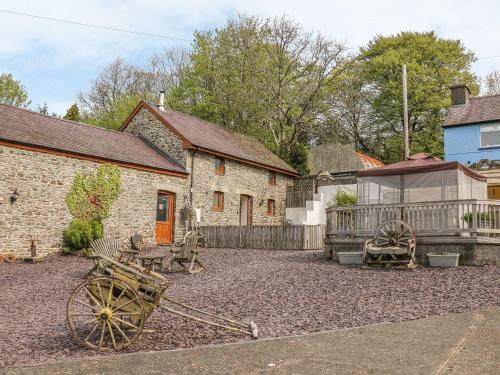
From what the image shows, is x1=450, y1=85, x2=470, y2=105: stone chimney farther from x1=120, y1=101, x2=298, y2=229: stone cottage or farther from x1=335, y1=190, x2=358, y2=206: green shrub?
x1=120, y1=101, x2=298, y2=229: stone cottage

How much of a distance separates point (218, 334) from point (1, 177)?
11.5 m

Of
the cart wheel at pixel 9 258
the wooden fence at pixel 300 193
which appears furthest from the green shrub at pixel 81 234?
the wooden fence at pixel 300 193

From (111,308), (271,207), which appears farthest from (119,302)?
(271,207)

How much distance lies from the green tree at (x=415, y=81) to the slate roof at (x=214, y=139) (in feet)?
40.0

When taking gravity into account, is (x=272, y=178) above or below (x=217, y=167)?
below

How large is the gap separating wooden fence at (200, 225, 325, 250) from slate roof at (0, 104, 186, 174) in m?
3.45

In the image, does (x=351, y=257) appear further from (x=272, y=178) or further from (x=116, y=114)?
(x=116, y=114)

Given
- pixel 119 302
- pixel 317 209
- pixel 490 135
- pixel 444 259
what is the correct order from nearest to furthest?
1. pixel 119 302
2. pixel 444 259
3. pixel 490 135
4. pixel 317 209

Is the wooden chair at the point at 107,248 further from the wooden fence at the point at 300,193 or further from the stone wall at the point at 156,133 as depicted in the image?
the wooden fence at the point at 300,193

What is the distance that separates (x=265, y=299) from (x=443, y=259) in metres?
4.94

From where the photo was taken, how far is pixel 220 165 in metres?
24.1

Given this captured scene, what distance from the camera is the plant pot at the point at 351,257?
497 inches

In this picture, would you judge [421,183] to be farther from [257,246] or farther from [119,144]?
[119,144]

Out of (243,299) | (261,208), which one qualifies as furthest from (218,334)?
(261,208)
